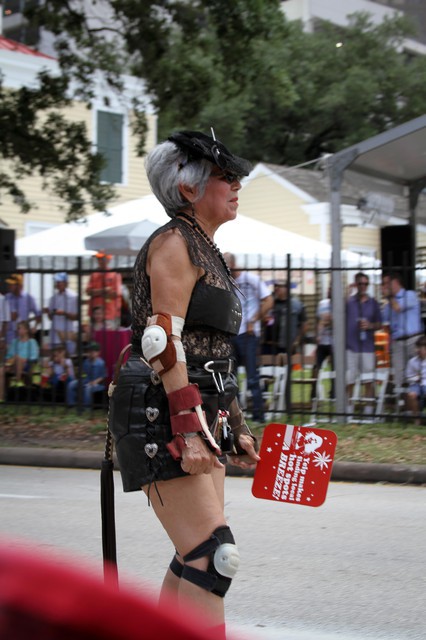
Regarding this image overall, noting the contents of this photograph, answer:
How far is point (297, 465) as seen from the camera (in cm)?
338

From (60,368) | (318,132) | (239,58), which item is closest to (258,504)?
(60,368)

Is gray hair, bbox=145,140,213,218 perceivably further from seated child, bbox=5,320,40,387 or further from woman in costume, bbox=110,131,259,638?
seated child, bbox=5,320,40,387

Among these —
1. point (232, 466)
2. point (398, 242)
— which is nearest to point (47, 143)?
point (398, 242)

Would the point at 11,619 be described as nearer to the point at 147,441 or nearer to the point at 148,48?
the point at 147,441

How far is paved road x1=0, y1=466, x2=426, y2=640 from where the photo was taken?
441 cm

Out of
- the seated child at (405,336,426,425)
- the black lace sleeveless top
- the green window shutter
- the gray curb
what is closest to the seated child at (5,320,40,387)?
the gray curb

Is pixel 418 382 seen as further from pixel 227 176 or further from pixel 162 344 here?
pixel 162 344

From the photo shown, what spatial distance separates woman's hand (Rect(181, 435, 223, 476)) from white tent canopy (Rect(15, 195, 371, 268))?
11559mm

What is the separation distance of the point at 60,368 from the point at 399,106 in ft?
92.5

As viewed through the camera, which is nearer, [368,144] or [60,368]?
[368,144]

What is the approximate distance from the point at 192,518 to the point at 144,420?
33 centimetres

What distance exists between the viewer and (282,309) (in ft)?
37.8

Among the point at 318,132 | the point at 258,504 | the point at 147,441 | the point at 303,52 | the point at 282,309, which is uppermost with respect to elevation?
the point at 303,52

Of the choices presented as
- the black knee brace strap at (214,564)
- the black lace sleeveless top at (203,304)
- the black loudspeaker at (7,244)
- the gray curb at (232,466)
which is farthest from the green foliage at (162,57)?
the black knee brace strap at (214,564)
